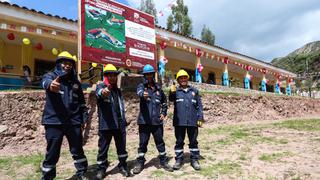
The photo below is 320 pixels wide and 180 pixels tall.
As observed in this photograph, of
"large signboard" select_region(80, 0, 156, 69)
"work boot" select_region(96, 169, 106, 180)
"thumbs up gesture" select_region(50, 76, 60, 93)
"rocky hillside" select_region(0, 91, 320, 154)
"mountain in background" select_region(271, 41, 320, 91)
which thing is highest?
"mountain in background" select_region(271, 41, 320, 91)

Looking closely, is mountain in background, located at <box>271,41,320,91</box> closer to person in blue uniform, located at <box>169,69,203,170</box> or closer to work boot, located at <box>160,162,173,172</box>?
person in blue uniform, located at <box>169,69,203,170</box>

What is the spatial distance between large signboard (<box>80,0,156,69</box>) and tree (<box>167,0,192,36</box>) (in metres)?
20.5

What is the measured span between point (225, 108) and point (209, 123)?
122 cm

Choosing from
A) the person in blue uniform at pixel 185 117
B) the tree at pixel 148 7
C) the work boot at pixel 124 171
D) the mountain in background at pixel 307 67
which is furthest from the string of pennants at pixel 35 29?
the mountain in background at pixel 307 67

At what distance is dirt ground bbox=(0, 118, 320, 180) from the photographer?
18.0ft

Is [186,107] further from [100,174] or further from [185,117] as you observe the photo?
[100,174]

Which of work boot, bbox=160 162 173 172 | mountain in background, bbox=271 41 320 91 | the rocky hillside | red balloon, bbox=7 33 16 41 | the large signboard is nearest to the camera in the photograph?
work boot, bbox=160 162 173 172

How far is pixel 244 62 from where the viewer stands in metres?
21.7

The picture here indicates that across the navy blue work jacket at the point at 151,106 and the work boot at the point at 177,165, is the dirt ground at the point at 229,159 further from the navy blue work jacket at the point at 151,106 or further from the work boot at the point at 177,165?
the navy blue work jacket at the point at 151,106

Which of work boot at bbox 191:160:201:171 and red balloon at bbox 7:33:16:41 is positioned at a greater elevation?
red balloon at bbox 7:33:16:41

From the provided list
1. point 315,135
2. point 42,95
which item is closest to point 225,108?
point 315,135

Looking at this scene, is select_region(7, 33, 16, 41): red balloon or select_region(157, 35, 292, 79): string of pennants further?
select_region(157, 35, 292, 79): string of pennants

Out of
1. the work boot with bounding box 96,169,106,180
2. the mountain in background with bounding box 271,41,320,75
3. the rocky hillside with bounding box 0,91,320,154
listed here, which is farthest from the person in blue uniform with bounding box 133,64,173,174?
the mountain in background with bounding box 271,41,320,75

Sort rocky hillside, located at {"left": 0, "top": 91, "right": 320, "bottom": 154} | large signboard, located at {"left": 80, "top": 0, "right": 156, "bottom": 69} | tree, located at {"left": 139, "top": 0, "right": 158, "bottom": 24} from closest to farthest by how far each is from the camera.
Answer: rocky hillside, located at {"left": 0, "top": 91, "right": 320, "bottom": 154} → large signboard, located at {"left": 80, "top": 0, "right": 156, "bottom": 69} → tree, located at {"left": 139, "top": 0, "right": 158, "bottom": 24}
